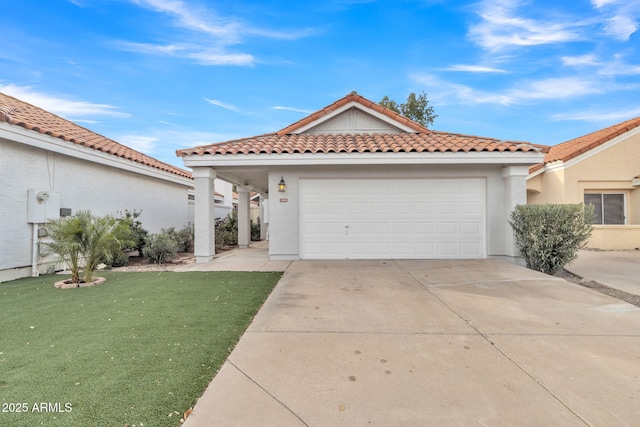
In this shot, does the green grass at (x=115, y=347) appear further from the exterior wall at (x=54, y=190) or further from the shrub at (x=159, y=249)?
the shrub at (x=159, y=249)

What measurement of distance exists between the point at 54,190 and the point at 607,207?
2038 centimetres

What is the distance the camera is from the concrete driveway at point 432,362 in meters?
2.29

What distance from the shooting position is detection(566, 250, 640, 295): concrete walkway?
662cm

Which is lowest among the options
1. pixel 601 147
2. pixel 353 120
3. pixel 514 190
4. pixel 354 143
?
pixel 514 190

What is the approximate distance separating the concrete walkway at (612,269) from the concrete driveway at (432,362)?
194 centimetres

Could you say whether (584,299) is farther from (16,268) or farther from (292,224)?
(16,268)

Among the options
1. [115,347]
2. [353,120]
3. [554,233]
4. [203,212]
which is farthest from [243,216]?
[554,233]

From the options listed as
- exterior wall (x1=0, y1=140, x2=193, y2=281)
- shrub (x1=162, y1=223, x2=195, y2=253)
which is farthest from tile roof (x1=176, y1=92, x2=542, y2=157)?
shrub (x1=162, y1=223, x2=195, y2=253)

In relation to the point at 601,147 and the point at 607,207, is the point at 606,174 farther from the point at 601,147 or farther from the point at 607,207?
the point at 607,207

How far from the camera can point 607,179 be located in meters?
12.6

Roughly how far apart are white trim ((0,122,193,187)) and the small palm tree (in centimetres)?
228

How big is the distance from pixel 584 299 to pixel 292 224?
7149mm

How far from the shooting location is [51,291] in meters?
6.04

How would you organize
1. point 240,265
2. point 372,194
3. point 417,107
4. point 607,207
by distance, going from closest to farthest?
point 240,265 → point 372,194 → point 607,207 → point 417,107
